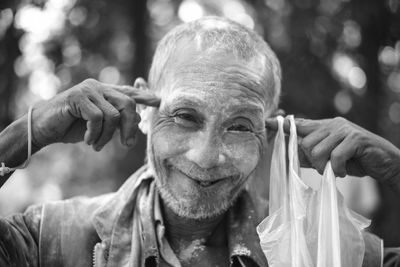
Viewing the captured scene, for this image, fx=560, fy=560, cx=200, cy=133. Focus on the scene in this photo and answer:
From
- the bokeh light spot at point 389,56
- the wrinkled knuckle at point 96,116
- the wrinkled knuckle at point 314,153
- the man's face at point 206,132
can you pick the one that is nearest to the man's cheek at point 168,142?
the man's face at point 206,132

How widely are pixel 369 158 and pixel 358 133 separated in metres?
0.13

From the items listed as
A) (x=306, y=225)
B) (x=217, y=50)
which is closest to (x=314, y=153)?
(x=306, y=225)

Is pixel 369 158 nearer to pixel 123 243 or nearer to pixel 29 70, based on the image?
pixel 123 243

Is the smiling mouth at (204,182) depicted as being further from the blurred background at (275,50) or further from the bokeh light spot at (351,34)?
the bokeh light spot at (351,34)

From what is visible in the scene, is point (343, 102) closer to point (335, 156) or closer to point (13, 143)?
point (335, 156)

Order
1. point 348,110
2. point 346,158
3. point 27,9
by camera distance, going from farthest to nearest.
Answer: point 348,110 < point 27,9 < point 346,158

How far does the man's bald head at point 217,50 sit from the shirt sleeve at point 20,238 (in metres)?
0.95

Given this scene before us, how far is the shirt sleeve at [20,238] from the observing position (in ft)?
8.72

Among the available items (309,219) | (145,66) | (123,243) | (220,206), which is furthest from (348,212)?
(145,66)

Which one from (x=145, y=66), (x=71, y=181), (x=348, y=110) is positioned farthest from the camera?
(x=71, y=181)

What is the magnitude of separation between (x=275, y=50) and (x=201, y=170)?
410cm

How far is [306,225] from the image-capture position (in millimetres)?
2676

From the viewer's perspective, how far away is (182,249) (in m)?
2.99

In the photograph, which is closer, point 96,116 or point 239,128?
point 96,116
